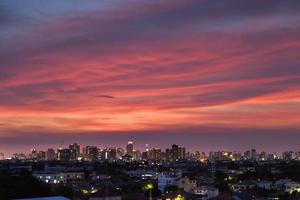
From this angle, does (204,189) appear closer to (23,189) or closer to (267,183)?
(267,183)

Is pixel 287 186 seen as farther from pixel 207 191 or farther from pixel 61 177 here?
pixel 61 177

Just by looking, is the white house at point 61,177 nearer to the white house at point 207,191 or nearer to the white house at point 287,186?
the white house at point 207,191

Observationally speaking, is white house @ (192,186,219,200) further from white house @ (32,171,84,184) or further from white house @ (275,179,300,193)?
white house @ (32,171,84,184)

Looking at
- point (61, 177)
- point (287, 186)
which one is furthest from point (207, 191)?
point (61, 177)

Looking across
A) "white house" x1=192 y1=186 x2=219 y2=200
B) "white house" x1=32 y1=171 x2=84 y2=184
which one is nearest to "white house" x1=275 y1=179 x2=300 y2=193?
"white house" x1=192 y1=186 x2=219 y2=200

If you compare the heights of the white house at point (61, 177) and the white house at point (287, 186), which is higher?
the white house at point (61, 177)

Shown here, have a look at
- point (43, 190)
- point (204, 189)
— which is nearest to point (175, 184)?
point (204, 189)

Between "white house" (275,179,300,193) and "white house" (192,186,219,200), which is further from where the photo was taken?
"white house" (275,179,300,193)

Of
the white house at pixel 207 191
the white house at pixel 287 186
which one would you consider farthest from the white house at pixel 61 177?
the white house at pixel 287 186

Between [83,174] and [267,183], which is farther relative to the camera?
[83,174]

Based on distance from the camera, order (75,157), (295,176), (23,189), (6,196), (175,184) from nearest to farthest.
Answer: (6,196) → (23,189) → (175,184) → (295,176) → (75,157)

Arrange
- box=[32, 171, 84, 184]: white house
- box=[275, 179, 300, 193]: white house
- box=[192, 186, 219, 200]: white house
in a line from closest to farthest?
box=[192, 186, 219, 200]: white house → box=[275, 179, 300, 193]: white house → box=[32, 171, 84, 184]: white house
